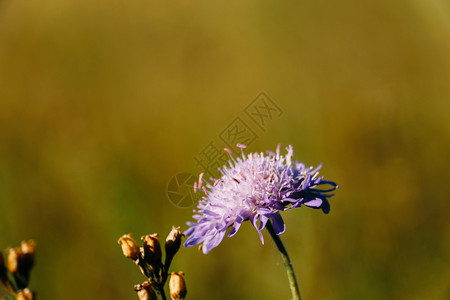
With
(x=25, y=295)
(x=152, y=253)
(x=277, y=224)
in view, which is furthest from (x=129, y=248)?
(x=277, y=224)

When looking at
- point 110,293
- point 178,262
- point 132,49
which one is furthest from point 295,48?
point 110,293

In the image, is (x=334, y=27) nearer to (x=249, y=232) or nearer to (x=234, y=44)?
(x=234, y=44)

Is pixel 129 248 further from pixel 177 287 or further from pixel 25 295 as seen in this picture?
pixel 25 295

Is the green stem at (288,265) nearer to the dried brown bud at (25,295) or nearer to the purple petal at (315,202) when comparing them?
the purple petal at (315,202)

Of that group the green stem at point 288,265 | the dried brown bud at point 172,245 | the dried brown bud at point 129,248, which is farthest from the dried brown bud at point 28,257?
the green stem at point 288,265

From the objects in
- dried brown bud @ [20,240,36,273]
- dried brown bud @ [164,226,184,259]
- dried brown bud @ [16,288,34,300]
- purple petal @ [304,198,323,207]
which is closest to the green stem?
purple petal @ [304,198,323,207]

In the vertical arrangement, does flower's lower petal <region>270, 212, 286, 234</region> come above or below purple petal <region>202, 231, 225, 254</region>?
below

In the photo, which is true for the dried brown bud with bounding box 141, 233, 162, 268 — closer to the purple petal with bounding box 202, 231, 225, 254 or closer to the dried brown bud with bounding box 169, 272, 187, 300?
the dried brown bud with bounding box 169, 272, 187, 300
